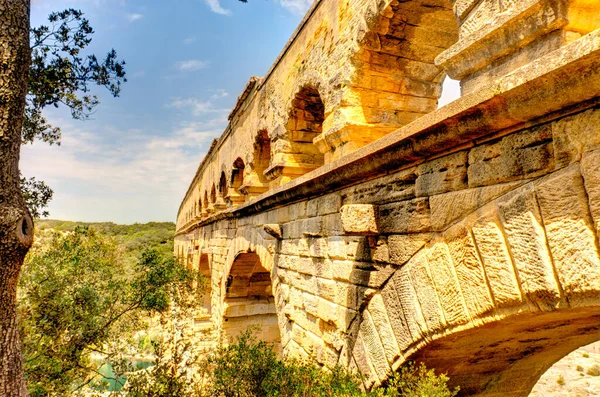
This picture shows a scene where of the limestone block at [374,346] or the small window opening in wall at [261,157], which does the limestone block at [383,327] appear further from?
the small window opening in wall at [261,157]

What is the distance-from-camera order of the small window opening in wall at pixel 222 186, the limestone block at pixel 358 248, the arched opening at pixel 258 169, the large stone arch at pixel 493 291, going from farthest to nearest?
the small window opening in wall at pixel 222 186
the arched opening at pixel 258 169
the limestone block at pixel 358 248
the large stone arch at pixel 493 291

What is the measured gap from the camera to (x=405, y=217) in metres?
2.64

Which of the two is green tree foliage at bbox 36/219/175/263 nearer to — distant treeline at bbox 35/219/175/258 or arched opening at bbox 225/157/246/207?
distant treeline at bbox 35/219/175/258

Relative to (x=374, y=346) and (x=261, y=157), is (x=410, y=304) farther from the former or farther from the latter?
(x=261, y=157)

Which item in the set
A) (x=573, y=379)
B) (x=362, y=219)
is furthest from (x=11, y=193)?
(x=573, y=379)

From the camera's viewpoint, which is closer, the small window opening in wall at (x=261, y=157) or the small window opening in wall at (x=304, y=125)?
the small window opening in wall at (x=304, y=125)

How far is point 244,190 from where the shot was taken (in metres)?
7.50

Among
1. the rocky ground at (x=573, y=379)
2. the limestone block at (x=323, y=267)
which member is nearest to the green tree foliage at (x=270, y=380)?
the limestone block at (x=323, y=267)

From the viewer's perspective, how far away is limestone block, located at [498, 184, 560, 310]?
171 cm

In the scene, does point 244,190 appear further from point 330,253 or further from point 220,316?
point 330,253

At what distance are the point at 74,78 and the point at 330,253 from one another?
5.47 metres

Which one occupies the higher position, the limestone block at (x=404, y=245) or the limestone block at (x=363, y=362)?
the limestone block at (x=404, y=245)

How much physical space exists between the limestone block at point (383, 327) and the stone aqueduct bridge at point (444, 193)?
0.01 m

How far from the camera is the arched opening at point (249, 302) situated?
8.05 meters
